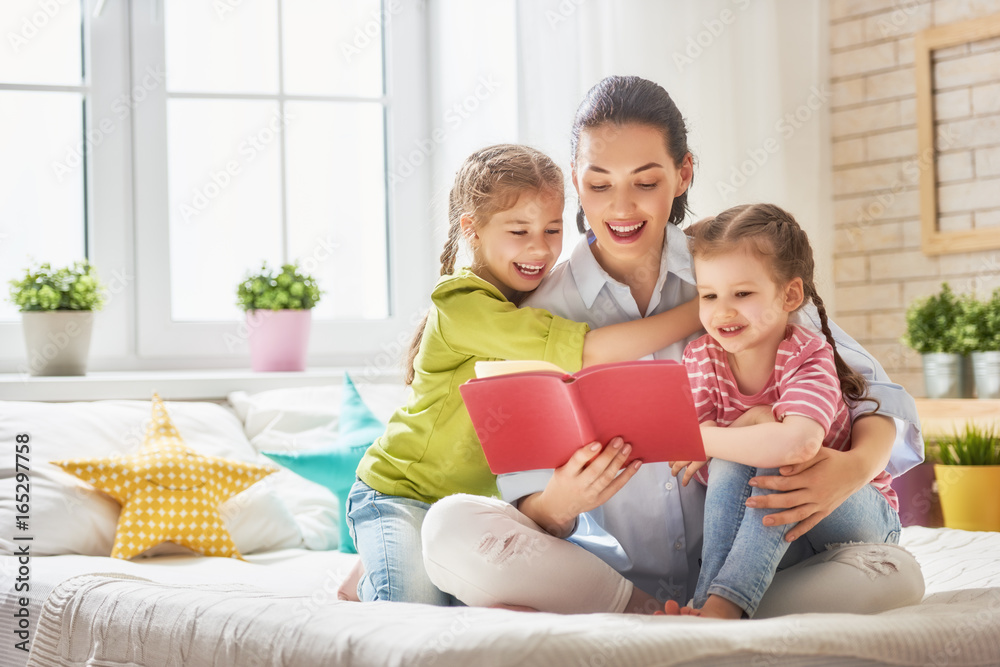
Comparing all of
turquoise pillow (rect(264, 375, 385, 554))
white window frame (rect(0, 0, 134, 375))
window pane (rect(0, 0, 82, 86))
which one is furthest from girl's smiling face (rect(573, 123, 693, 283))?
window pane (rect(0, 0, 82, 86))

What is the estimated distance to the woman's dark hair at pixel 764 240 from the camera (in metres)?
1.17

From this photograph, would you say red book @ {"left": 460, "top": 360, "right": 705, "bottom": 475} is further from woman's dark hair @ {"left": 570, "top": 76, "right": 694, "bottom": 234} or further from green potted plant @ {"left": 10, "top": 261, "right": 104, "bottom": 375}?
green potted plant @ {"left": 10, "top": 261, "right": 104, "bottom": 375}

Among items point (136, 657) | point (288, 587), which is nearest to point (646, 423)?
point (136, 657)

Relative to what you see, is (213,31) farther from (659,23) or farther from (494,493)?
(494,493)

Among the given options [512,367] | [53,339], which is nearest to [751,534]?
[512,367]

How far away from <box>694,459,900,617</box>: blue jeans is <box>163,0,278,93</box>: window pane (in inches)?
81.1

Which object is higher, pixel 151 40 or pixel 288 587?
pixel 151 40

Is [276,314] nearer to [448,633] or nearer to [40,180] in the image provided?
[40,180]

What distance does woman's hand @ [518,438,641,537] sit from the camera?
1094 mm

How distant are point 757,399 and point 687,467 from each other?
0.41 feet

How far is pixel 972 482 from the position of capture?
7.25 feet

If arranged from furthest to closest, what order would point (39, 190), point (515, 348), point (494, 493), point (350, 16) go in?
point (350, 16) → point (39, 190) → point (494, 493) → point (515, 348)

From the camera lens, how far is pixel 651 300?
1.34m

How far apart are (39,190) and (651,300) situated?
6.33 ft
